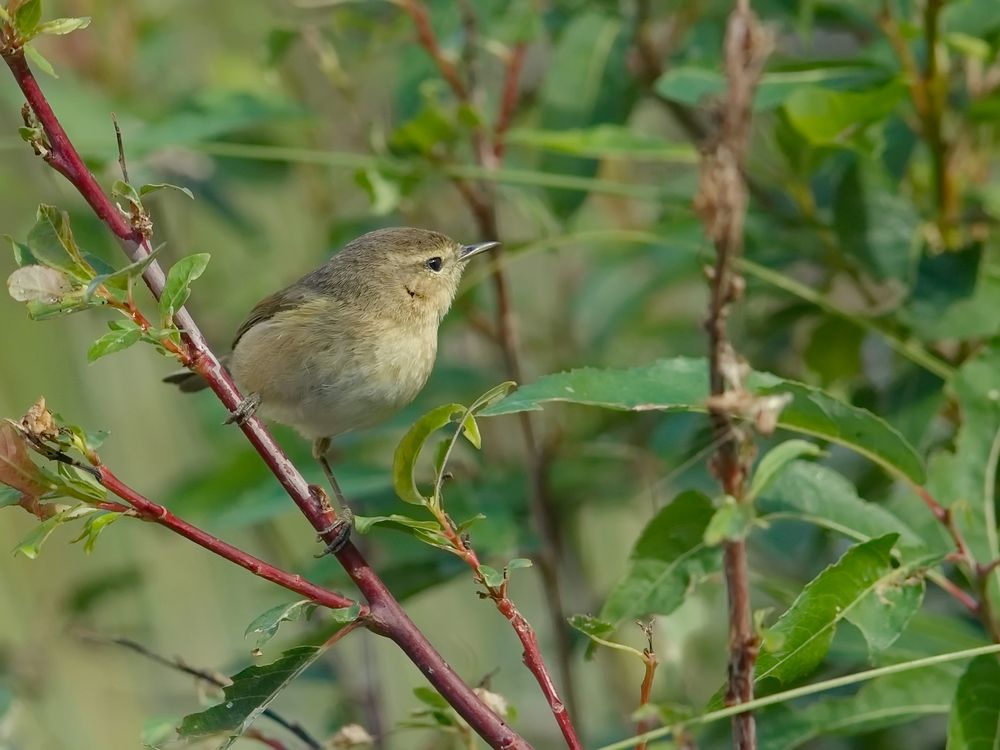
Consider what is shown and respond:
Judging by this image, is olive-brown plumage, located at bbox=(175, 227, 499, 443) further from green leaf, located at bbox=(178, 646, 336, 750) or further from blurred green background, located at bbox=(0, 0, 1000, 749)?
green leaf, located at bbox=(178, 646, 336, 750)

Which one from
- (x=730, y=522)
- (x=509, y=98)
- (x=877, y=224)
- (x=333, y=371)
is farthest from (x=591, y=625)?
(x=509, y=98)

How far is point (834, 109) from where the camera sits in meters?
2.26

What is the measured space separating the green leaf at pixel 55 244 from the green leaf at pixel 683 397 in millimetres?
505

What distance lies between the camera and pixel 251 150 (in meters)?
2.57

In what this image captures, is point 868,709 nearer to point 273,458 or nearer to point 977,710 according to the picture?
point 977,710

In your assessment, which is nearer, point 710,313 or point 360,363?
point 710,313

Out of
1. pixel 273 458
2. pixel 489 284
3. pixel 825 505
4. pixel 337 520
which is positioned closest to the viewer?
pixel 273 458

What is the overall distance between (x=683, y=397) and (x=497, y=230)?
1420 mm

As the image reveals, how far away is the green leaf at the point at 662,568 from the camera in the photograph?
1764 mm

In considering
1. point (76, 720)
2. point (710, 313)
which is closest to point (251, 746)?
point (76, 720)

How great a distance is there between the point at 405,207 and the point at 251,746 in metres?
2.22

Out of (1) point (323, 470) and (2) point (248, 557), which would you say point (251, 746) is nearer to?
(1) point (323, 470)

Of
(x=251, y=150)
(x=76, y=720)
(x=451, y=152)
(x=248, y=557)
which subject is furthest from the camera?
(x=76, y=720)

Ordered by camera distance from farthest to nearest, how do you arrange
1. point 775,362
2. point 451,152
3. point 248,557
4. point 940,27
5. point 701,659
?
point 701,659, point 775,362, point 451,152, point 940,27, point 248,557
